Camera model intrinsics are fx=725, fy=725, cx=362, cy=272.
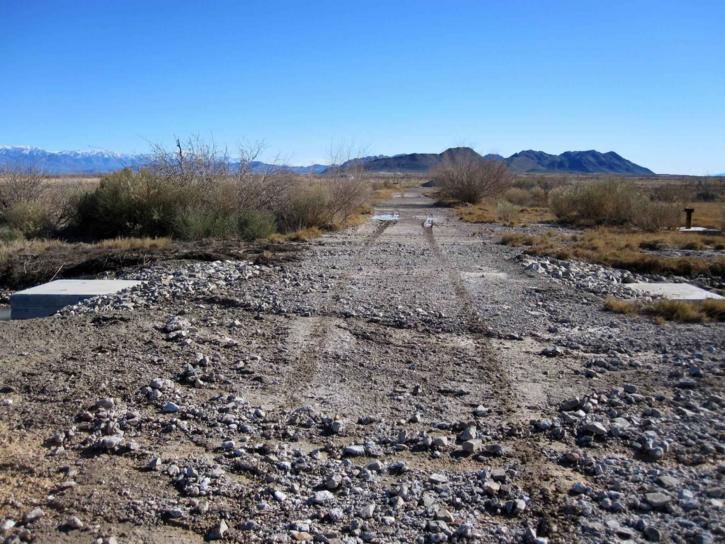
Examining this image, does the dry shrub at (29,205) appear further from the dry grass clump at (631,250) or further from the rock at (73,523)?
the rock at (73,523)

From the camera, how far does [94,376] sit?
305 inches

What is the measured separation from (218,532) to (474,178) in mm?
48823

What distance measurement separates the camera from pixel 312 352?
29.4 feet

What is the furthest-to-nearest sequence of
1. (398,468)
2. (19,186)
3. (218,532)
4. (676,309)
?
(19,186), (676,309), (398,468), (218,532)

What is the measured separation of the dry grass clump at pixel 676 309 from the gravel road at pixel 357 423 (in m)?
0.37

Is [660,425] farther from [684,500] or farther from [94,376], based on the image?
[94,376]

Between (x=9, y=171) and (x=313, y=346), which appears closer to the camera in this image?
(x=313, y=346)

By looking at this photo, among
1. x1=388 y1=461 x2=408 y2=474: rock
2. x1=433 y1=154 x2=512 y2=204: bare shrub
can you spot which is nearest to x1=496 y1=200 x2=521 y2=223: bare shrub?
x1=433 y1=154 x2=512 y2=204: bare shrub

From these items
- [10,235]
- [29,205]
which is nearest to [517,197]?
[29,205]

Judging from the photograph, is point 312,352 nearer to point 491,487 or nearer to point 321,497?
point 321,497

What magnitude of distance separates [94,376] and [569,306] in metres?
7.57

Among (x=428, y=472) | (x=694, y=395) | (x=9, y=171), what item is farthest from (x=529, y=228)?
(x=428, y=472)

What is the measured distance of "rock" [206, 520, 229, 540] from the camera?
451cm

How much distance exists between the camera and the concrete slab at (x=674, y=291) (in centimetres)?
1285
